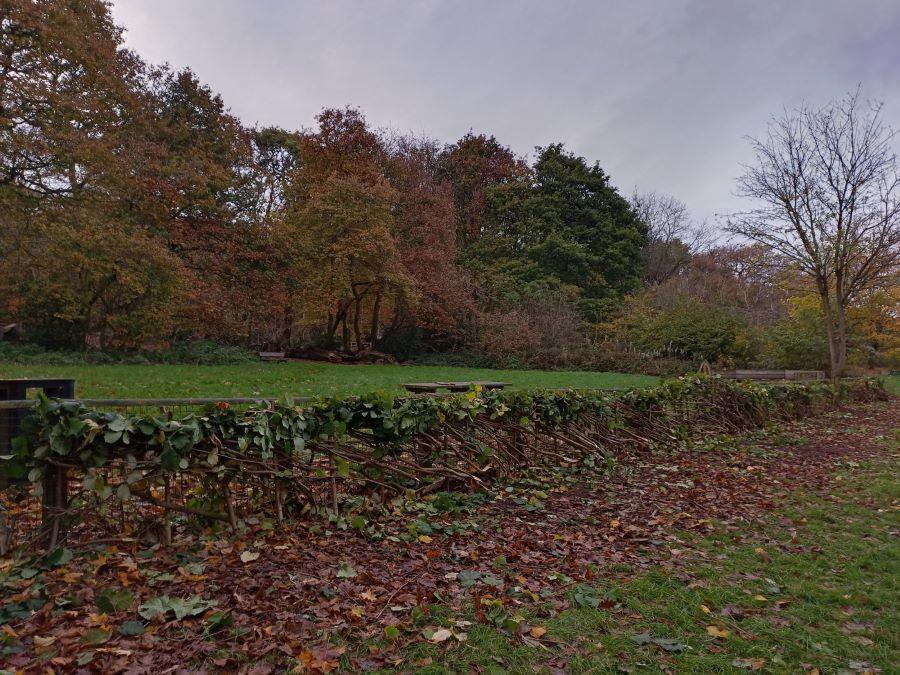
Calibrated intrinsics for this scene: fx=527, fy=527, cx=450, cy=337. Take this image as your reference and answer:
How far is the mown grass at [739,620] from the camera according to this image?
2.29 meters

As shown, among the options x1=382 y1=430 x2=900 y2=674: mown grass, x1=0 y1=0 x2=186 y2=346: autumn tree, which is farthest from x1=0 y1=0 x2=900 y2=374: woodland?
x1=382 y1=430 x2=900 y2=674: mown grass

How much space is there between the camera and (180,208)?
18188mm

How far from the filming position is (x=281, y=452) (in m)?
3.66

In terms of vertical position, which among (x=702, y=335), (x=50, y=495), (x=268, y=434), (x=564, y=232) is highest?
(x=564, y=232)

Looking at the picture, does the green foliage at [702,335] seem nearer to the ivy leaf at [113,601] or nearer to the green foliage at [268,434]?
the green foliage at [268,434]

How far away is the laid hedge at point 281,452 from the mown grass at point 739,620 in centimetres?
174

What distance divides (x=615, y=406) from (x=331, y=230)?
56.0 feet

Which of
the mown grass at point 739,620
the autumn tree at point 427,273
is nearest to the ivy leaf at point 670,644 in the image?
the mown grass at point 739,620

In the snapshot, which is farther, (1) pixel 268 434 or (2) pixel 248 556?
(1) pixel 268 434

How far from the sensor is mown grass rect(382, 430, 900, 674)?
2285 millimetres

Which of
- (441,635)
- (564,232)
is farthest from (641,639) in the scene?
(564,232)

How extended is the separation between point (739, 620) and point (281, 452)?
288cm

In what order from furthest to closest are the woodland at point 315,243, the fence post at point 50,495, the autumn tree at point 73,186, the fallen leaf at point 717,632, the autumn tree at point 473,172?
the autumn tree at point 473,172
the woodland at point 315,243
the autumn tree at point 73,186
the fence post at point 50,495
the fallen leaf at point 717,632

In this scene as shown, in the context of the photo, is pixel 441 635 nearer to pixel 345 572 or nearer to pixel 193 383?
pixel 345 572
